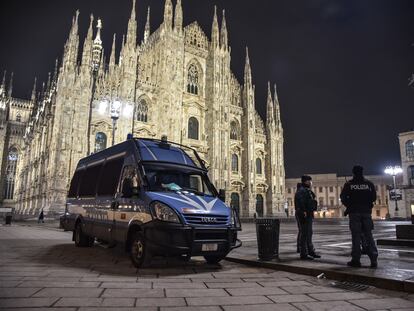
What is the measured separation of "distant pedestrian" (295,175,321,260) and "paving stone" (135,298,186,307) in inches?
147

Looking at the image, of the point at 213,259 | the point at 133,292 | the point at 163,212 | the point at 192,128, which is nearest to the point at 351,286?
the point at 213,259

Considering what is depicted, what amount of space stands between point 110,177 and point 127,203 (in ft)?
4.86

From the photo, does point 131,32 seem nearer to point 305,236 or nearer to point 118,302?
point 305,236

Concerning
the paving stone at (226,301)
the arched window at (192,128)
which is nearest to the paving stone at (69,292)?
the paving stone at (226,301)

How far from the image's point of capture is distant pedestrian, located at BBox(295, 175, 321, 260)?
664 centimetres

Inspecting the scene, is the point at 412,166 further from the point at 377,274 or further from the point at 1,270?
the point at 1,270

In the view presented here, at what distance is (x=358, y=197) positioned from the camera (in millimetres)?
5770

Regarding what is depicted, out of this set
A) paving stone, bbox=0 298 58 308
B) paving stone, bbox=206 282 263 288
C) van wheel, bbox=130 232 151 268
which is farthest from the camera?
van wheel, bbox=130 232 151 268

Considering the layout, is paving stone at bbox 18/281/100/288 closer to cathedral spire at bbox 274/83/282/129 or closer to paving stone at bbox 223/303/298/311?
paving stone at bbox 223/303/298/311

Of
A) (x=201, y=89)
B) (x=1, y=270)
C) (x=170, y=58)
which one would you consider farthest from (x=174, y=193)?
(x=201, y=89)

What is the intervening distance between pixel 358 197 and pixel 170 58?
112 ft

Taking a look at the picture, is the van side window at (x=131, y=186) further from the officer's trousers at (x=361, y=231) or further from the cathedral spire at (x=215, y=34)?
the cathedral spire at (x=215, y=34)

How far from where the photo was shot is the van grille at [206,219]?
18.6 feet

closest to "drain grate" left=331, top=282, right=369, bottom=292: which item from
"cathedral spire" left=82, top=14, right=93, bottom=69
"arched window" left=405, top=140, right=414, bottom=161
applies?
"cathedral spire" left=82, top=14, right=93, bottom=69
